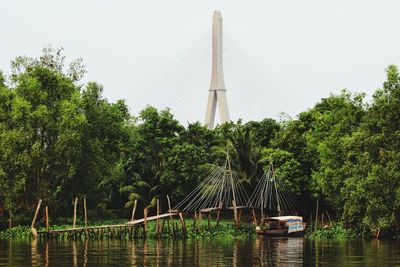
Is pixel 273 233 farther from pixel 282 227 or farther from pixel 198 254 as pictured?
pixel 198 254

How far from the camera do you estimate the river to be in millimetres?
26469

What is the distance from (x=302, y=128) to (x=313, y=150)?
344 cm

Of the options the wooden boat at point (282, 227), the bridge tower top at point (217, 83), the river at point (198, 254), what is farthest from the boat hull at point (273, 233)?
the bridge tower top at point (217, 83)

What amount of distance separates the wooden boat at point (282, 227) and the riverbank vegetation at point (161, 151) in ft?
8.46

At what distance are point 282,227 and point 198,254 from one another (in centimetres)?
1656

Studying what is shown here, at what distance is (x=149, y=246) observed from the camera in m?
35.7

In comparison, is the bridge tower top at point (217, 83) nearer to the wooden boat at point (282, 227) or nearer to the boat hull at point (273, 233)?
the wooden boat at point (282, 227)

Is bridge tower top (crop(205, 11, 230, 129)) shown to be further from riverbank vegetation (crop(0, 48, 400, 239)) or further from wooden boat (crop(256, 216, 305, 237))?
wooden boat (crop(256, 216, 305, 237))

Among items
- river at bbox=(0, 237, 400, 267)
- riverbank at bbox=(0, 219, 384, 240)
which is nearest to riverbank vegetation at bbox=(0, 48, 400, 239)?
riverbank at bbox=(0, 219, 384, 240)

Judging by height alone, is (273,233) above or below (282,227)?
below

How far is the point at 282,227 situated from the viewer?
46.2 metres

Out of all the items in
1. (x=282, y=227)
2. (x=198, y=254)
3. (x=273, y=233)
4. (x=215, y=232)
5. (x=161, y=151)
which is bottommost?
(x=198, y=254)

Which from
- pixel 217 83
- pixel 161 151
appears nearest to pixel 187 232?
pixel 161 151

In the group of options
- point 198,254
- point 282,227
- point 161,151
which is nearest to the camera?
point 198,254
